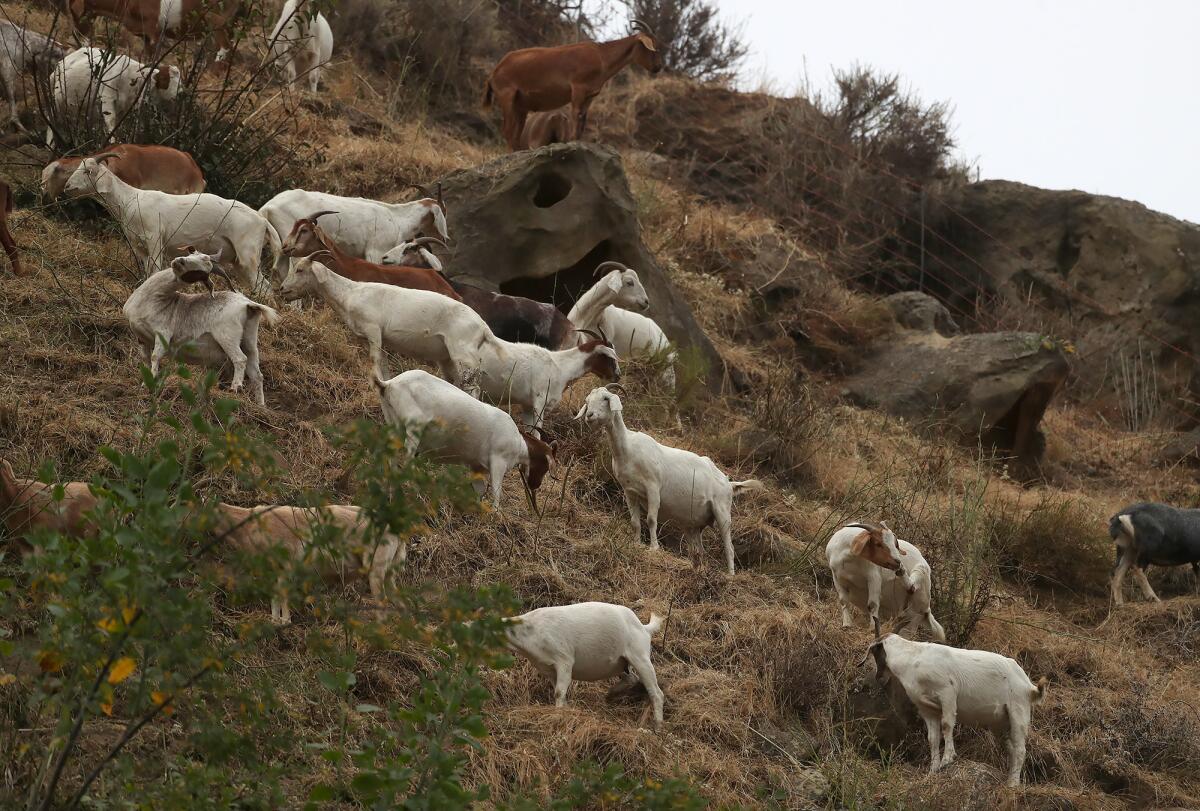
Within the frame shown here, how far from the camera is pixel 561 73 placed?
13516 millimetres

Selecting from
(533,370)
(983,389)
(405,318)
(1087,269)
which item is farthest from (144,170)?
(1087,269)

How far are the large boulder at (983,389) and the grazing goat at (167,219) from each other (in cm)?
636

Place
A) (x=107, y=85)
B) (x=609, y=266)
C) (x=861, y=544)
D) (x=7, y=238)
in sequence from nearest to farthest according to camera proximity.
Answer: (x=861, y=544)
(x=7, y=238)
(x=107, y=85)
(x=609, y=266)

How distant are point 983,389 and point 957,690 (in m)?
6.81

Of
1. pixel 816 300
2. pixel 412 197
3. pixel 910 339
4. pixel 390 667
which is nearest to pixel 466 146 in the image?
pixel 412 197

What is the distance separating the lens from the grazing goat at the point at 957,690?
272 inches

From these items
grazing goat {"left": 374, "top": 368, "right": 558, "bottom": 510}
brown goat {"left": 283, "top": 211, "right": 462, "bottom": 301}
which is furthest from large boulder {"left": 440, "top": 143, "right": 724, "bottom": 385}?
grazing goat {"left": 374, "top": 368, "right": 558, "bottom": 510}

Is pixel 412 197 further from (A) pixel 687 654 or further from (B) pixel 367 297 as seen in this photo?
(A) pixel 687 654

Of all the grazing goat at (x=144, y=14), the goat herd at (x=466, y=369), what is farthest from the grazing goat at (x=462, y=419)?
the grazing goat at (x=144, y=14)

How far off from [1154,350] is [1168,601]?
294 inches

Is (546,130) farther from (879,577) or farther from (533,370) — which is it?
(879,577)

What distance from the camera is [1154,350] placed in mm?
17141

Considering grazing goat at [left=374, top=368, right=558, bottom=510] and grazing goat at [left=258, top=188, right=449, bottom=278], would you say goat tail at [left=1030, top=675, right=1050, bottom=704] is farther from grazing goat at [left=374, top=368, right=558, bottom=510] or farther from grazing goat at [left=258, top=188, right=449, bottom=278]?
grazing goat at [left=258, top=188, right=449, bottom=278]

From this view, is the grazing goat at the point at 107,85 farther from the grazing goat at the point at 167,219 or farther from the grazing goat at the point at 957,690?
the grazing goat at the point at 957,690
